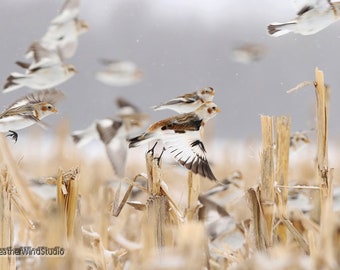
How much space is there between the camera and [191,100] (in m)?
1.57

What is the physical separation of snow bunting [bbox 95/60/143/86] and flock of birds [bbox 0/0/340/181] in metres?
1.89

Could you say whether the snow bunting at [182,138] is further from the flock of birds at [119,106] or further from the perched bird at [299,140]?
the perched bird at [299,140]

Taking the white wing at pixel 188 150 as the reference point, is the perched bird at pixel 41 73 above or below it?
above

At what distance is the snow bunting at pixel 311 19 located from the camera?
182cm

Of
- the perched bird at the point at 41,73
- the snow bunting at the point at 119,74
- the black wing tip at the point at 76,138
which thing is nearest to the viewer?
the perched bird at the point at 41,73

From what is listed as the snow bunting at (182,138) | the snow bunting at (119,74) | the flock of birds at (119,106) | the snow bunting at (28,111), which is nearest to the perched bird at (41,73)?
the flock of birds at (119,106)

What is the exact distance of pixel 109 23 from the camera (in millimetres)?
14773

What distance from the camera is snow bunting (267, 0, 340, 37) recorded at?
71.6 inches

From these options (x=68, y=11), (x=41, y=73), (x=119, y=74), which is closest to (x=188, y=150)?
(x=41, y=73)

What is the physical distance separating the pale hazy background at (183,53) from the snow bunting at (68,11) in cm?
980

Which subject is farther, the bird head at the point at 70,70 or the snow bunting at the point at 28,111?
the bird head at the point at 70,70

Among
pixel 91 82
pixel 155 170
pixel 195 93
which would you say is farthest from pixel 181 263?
pixel 91 82

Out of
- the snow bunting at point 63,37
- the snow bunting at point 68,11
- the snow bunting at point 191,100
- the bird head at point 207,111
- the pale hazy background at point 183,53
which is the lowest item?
the bird head at point 207,111

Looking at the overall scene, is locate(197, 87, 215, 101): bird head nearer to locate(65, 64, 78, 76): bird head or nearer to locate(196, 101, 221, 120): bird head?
locate(196, 101, 221, 120): bird head
